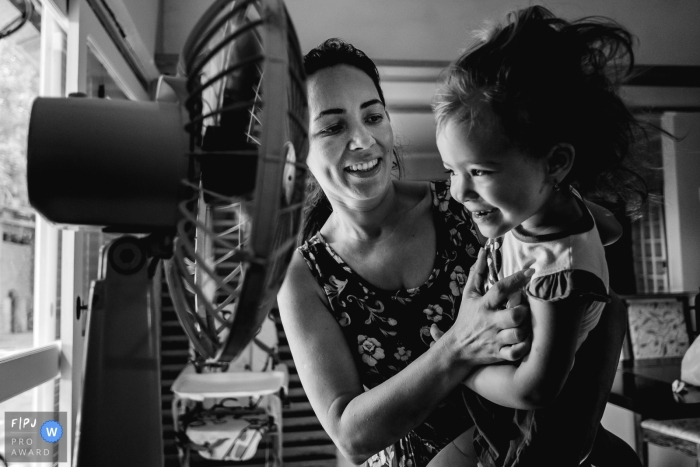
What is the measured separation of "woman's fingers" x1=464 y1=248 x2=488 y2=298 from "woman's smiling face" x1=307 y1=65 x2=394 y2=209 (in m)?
0.26

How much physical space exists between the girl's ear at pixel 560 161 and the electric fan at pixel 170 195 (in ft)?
1.63

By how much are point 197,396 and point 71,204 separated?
2.80 meters

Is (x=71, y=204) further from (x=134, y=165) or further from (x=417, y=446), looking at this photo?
(x=417, y=446)

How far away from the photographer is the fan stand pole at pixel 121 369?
590 mm

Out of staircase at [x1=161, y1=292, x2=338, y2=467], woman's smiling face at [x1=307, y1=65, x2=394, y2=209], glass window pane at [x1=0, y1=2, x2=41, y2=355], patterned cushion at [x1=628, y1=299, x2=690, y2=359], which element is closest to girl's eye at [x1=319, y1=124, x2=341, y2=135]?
woman's smiling face at [x1=307, y1=65, x2=394, y2=209]

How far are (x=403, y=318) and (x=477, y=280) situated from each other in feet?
0.80

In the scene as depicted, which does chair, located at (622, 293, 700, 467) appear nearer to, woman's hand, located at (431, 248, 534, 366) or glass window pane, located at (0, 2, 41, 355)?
woman's hand, located at (431, 248, 534, 366)

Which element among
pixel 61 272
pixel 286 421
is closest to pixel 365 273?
pixel 61 272

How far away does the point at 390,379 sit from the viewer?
0.98 m

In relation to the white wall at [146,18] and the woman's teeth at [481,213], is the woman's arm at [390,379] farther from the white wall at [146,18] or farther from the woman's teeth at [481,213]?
the white wall at [146,18]

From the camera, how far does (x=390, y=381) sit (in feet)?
3.20

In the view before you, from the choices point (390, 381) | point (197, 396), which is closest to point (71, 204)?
point (390, 381)

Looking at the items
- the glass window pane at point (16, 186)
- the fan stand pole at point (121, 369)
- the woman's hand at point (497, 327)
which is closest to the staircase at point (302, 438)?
the glass window pane at point (16, 186)

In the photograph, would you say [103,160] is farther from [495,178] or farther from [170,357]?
[170,357]
